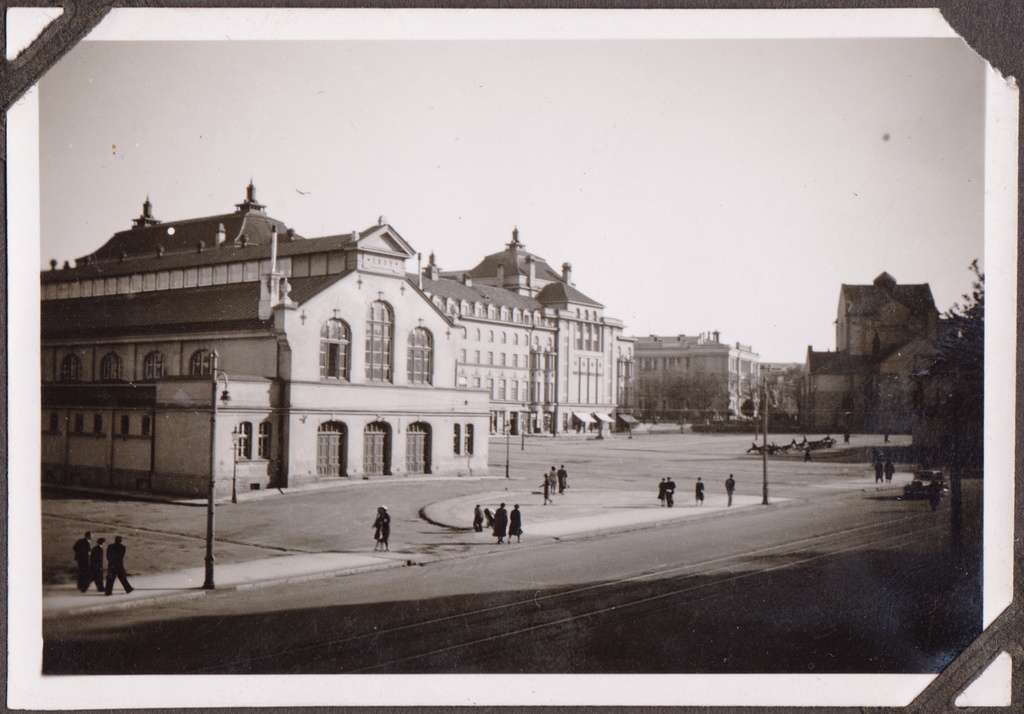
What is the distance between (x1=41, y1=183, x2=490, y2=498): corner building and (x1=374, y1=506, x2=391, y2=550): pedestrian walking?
0.24m

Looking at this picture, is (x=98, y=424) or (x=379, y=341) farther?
(x=379, y=341)

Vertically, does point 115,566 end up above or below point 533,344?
below

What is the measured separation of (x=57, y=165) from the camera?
3.38m

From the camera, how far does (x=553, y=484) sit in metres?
3.57

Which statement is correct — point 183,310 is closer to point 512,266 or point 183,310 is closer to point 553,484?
point 512,266

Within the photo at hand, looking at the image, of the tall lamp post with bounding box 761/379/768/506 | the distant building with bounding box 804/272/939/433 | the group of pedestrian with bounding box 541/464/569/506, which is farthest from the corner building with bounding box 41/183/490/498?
the distant building with bounding box 804/272/939/433

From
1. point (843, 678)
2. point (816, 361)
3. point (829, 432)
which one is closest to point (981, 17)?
point (816, 361)

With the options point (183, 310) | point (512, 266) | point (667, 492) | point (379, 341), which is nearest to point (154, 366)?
point (183, 310)

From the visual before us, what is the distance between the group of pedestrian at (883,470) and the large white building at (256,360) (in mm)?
1399

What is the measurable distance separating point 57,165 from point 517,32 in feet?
7.60

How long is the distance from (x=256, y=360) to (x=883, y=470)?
319cm

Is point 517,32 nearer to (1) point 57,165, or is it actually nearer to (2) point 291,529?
(1) point 57,165

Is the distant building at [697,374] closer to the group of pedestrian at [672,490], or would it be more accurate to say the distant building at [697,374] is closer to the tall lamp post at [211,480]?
the group of pedestrian at [672,490]

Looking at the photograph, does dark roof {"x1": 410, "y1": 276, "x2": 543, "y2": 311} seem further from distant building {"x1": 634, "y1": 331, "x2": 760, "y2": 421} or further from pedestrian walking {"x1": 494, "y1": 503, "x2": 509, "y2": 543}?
pedestrian walking {"x1": 494, "y1": 503, "x2": 509, "y2": 543}
